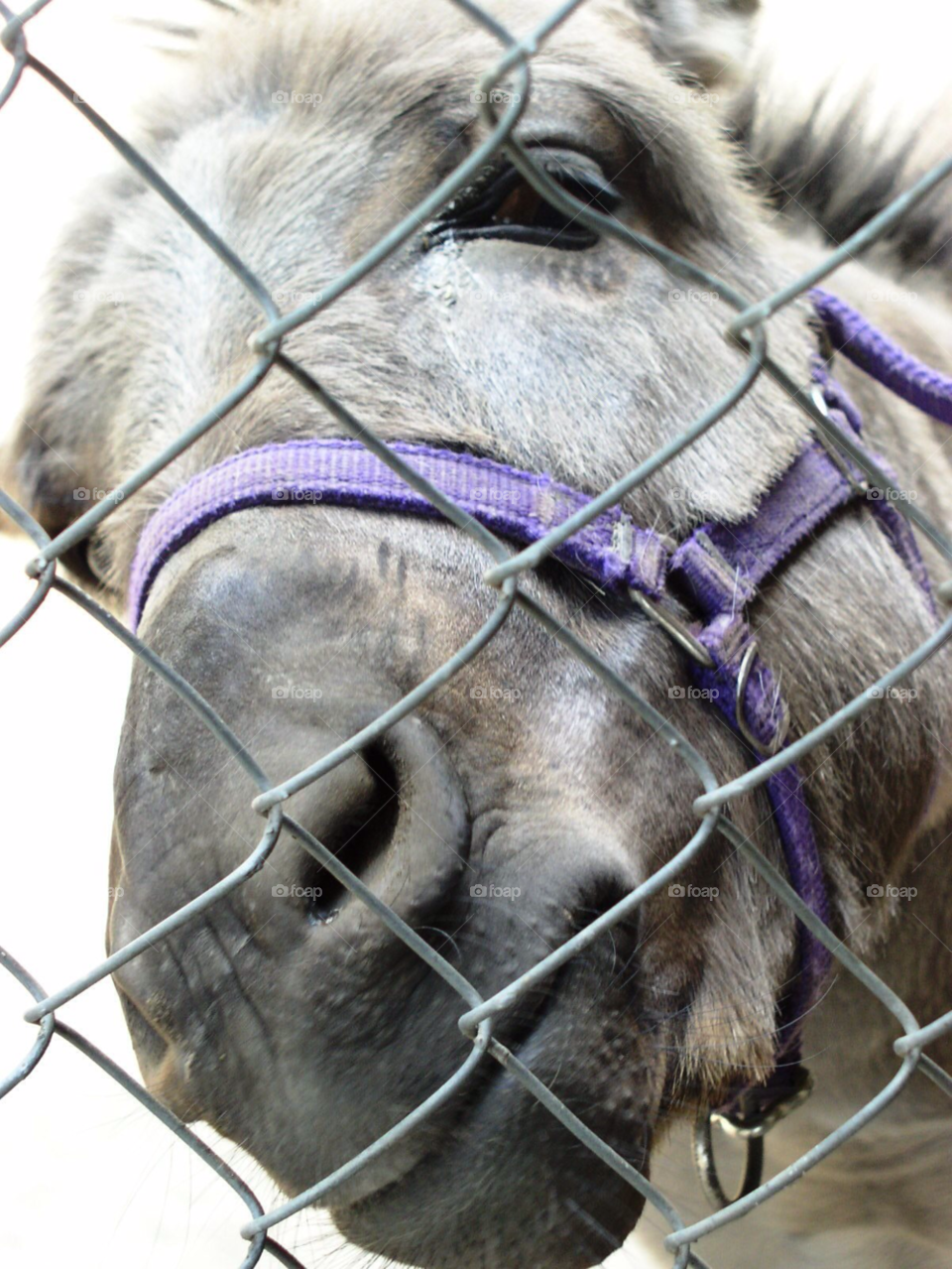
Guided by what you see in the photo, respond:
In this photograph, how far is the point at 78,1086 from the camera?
3.82 metres

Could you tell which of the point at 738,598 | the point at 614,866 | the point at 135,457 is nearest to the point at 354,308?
the point at 135,457

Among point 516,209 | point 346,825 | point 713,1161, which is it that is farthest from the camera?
point 713,1161

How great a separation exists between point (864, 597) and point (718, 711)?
0.35 meters

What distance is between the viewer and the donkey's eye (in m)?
1.52

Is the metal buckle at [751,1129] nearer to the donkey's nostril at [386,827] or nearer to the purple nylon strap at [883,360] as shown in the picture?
the donkey's nostril at [386,827]

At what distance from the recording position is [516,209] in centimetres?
154

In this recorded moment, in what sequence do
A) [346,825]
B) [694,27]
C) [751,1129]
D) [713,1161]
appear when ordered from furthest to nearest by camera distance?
[694,27]
[713,1161]
[751,1129]
[346,825]

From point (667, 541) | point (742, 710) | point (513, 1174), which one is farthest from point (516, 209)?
point (513, 1174)

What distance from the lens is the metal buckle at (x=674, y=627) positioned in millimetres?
1363

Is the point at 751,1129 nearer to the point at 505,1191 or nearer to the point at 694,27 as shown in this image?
the point at 505,1191

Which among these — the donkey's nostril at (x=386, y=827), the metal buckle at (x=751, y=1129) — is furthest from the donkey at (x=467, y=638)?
the metal buckle at (x=751, y=1129)

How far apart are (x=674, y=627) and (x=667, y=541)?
5.0 inches

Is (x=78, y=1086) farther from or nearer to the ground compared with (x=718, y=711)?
nearer to the ground

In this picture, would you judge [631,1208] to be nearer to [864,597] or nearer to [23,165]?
[864,597]
